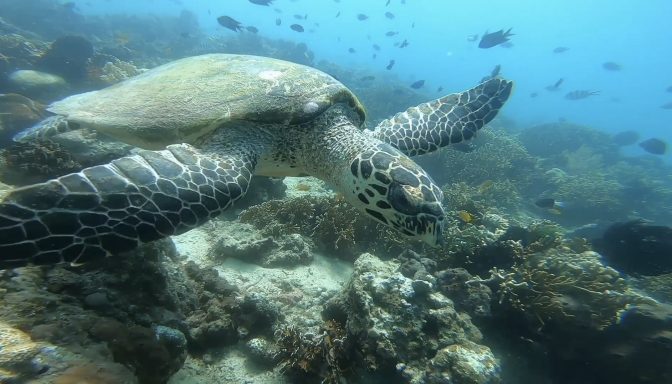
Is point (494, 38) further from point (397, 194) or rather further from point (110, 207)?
point (110, 207)

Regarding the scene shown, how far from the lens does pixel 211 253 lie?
502 cm

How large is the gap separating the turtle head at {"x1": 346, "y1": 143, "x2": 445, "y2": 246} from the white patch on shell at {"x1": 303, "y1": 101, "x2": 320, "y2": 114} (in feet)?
2.83

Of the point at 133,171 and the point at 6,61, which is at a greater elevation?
the point at 133,171

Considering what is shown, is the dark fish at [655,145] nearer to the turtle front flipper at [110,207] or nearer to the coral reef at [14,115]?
the turtle front flipper at [110,207]

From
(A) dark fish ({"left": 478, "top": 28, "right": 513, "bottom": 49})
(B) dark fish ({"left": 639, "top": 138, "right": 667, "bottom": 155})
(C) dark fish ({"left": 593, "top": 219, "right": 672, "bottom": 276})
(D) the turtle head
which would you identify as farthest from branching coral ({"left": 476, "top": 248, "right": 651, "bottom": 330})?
(B) dark fish ({"left": 639, "top": 138, "right": 667, "bottom": 155})

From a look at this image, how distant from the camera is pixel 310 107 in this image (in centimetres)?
424

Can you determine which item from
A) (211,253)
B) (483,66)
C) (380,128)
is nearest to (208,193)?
(211,253)

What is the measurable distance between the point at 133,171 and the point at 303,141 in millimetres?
2138

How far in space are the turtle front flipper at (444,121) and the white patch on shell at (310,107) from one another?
138cm

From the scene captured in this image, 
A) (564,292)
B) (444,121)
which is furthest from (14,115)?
(564,292)

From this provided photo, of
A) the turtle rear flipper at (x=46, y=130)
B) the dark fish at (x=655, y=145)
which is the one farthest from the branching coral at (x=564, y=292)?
the dark fish at (x=655, y=145)

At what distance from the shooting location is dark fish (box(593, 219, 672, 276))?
21.9 ft

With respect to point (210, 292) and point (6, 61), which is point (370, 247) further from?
point (6, 61)

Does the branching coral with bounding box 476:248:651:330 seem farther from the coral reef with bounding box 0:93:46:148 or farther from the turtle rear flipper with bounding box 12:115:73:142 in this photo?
the coral reef with bounding box 0:93:46:148
